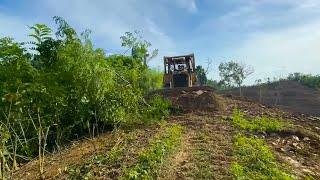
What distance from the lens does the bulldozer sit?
20.2m

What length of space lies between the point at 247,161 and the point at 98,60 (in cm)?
437

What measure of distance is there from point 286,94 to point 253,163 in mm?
23236

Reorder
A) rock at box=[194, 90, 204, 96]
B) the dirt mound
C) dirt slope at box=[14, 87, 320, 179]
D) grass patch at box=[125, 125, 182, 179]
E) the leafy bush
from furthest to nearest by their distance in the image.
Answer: rock at box=[194, 90, 204, 96] → the dirt mound → the leafy bush → dirt slope at box=[14, 87, 320, 179] → grass patch at box=[125, 125, 182, 179]

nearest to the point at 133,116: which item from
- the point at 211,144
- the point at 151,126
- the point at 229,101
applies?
the point at 151,126

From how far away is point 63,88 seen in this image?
10.3 metres

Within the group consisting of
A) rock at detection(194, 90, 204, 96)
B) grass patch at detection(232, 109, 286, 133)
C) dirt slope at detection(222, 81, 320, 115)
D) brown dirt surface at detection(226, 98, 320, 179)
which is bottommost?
brown dirt surface at detection(226, 98, 320, 179)

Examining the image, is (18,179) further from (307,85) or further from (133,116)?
(307,85)

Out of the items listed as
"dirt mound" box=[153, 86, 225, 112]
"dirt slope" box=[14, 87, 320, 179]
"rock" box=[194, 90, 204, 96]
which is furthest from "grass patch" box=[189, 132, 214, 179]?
"rock" box=[194, 90, 204, 96]

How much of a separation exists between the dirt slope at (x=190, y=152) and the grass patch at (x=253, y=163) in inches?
6.0

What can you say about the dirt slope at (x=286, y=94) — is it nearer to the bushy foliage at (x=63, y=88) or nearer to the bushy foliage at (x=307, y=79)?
the bushy foliage at (x=307, y=79)

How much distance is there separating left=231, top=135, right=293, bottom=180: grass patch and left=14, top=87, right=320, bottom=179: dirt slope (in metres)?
0.15

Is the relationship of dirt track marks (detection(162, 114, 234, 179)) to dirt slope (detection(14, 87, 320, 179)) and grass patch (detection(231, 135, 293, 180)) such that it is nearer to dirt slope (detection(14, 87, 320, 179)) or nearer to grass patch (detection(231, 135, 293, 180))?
dirt slope (detection(14, 87, 320, 179))

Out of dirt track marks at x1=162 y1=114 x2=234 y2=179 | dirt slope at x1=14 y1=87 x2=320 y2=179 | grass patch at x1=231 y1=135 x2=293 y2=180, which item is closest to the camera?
grass patch at x1=231 y1=135 x2=293 y2=180

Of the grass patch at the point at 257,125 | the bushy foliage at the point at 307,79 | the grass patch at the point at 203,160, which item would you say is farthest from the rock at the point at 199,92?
the bushy foliage at the point at 307,79
